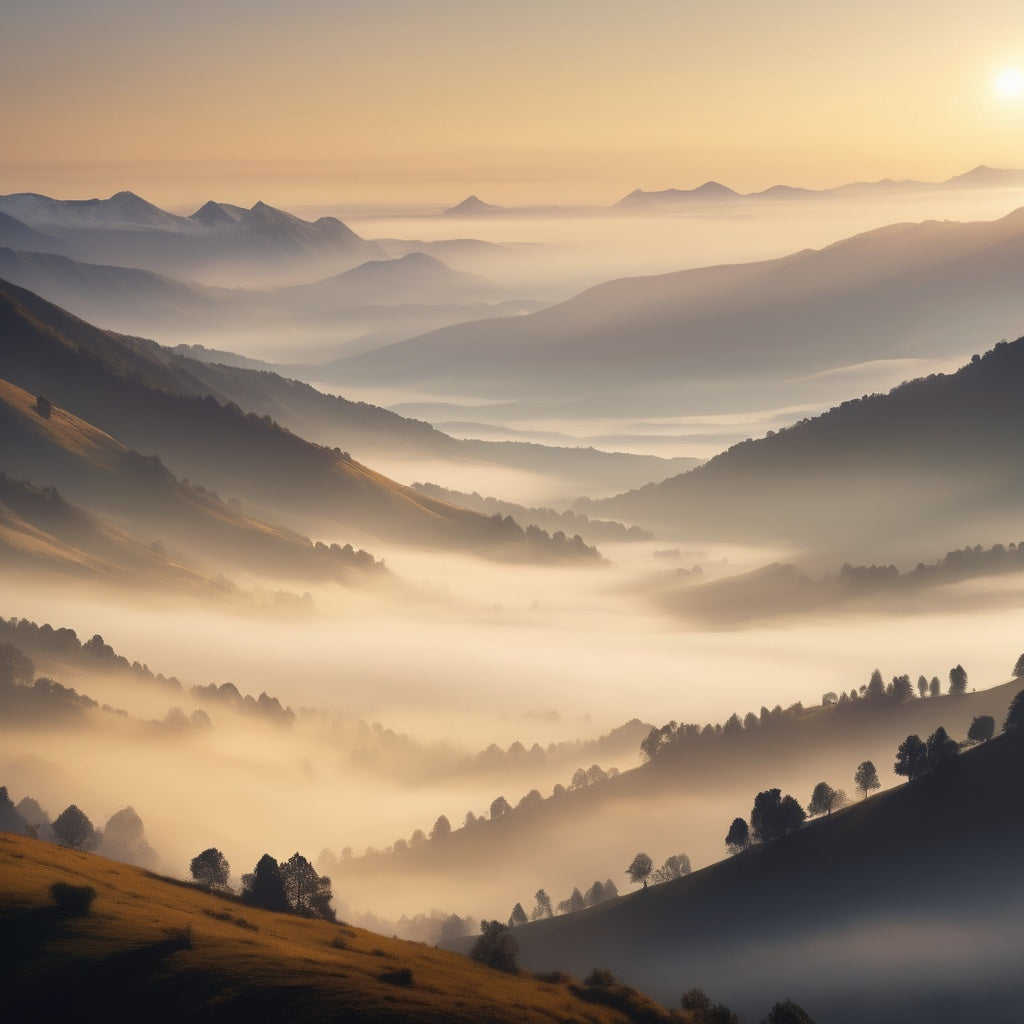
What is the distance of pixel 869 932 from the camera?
570 ft

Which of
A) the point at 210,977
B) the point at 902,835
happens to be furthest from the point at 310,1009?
the point at 902,835

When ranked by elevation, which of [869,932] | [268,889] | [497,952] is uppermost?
[869,932]

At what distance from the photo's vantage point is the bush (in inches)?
4360

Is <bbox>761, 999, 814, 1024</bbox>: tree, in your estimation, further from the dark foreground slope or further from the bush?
the bush

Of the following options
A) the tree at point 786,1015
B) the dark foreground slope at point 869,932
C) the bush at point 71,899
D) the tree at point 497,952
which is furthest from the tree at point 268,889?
the dark foreground slope at point 869,932

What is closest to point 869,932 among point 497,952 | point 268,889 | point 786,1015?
point 786,1015

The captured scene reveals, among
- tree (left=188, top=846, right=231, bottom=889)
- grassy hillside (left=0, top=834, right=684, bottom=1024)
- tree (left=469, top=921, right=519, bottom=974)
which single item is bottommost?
grassy hillside (left=0, top=834, right=684, bottom=1024)

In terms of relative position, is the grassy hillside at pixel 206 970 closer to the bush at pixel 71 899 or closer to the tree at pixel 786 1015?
the bush at pixel 71 899

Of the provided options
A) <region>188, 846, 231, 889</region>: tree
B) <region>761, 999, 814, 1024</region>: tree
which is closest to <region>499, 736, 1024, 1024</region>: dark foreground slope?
<region>761, 999, 814, 1024</region>: tree

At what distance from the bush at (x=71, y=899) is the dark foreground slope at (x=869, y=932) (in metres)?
89.6

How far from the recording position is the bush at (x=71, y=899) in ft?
363

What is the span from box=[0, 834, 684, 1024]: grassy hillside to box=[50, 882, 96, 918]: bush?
919 mm

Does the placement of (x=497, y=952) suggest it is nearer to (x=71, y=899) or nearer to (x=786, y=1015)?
(x=786, y=1015)

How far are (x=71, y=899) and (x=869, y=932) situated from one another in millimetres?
115826
